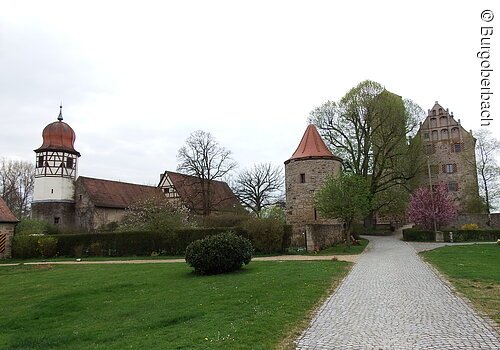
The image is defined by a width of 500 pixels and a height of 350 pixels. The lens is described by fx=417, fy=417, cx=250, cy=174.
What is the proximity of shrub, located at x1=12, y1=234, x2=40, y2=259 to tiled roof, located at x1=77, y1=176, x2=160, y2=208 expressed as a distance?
12455 millimetres

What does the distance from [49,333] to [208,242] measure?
823 cm

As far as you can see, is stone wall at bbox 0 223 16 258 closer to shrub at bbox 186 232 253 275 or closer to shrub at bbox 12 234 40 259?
shrub at bbox 12 234 40 259

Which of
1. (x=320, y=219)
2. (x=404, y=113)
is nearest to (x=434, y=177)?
(x=404, y=113)

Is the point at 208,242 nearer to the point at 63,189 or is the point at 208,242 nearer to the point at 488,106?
the point at 488,106

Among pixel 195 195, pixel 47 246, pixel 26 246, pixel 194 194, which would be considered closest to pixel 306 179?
pixel 195 195

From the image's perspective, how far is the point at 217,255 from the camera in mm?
15789

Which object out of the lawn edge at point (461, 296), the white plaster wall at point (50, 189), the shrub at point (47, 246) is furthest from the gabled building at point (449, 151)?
the white plaster wall at point (50, 189)

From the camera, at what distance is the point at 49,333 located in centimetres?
833

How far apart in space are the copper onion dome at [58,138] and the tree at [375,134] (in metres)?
27.9

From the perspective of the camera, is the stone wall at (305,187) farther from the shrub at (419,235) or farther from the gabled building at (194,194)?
the gabled building at (194,194)

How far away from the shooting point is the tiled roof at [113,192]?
150 feet

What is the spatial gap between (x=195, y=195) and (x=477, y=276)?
38.2 meters

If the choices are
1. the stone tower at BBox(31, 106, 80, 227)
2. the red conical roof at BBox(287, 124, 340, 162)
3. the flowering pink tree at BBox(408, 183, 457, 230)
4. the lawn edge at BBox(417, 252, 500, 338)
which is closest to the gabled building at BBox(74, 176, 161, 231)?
the stone tower at BBox(31, 106, 80, 227)

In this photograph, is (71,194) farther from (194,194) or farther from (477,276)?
(477,276)
